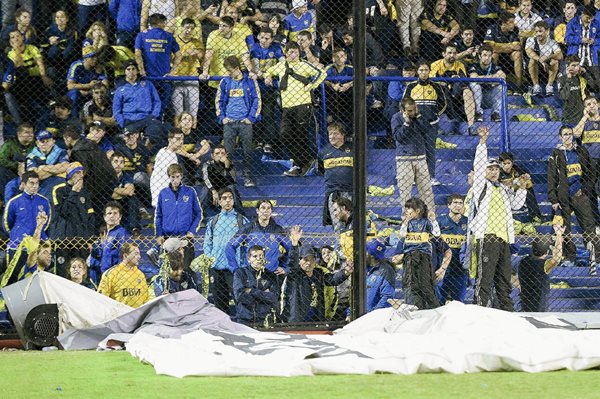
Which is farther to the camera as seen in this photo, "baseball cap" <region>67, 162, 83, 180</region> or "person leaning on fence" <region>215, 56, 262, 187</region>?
"person leaning on fence" <region>215, 56, 262, 187</region>

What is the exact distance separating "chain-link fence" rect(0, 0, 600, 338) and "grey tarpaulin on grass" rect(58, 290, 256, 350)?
146cm

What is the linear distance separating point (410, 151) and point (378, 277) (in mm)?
1236

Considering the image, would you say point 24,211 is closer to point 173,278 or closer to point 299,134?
point 173,278

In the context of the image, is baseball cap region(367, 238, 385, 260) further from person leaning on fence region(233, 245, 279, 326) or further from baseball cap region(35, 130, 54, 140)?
baseball cap region(35, 130, 54, 140)

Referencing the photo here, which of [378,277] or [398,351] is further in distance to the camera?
[378,277]

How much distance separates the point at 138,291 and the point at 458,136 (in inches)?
145

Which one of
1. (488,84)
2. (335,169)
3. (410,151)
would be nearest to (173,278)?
(335,169)

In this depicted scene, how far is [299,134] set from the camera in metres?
9.81

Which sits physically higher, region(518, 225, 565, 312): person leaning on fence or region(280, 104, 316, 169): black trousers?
region(280, 104, 316, 169): black trousers

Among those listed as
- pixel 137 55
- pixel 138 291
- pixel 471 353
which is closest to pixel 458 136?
pixel 137 55

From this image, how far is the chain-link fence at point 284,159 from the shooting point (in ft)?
29.6

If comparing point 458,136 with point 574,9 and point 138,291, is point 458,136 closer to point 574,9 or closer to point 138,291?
point 574,9

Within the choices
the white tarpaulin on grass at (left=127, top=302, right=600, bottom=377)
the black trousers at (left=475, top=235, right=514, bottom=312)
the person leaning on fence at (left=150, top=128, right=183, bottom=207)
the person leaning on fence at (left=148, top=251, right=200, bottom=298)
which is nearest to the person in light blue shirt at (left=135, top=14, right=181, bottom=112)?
the person leaning on fence at (left=150, top=128, right=183, bottom=207)

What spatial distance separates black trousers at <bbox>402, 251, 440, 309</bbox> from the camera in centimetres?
911
